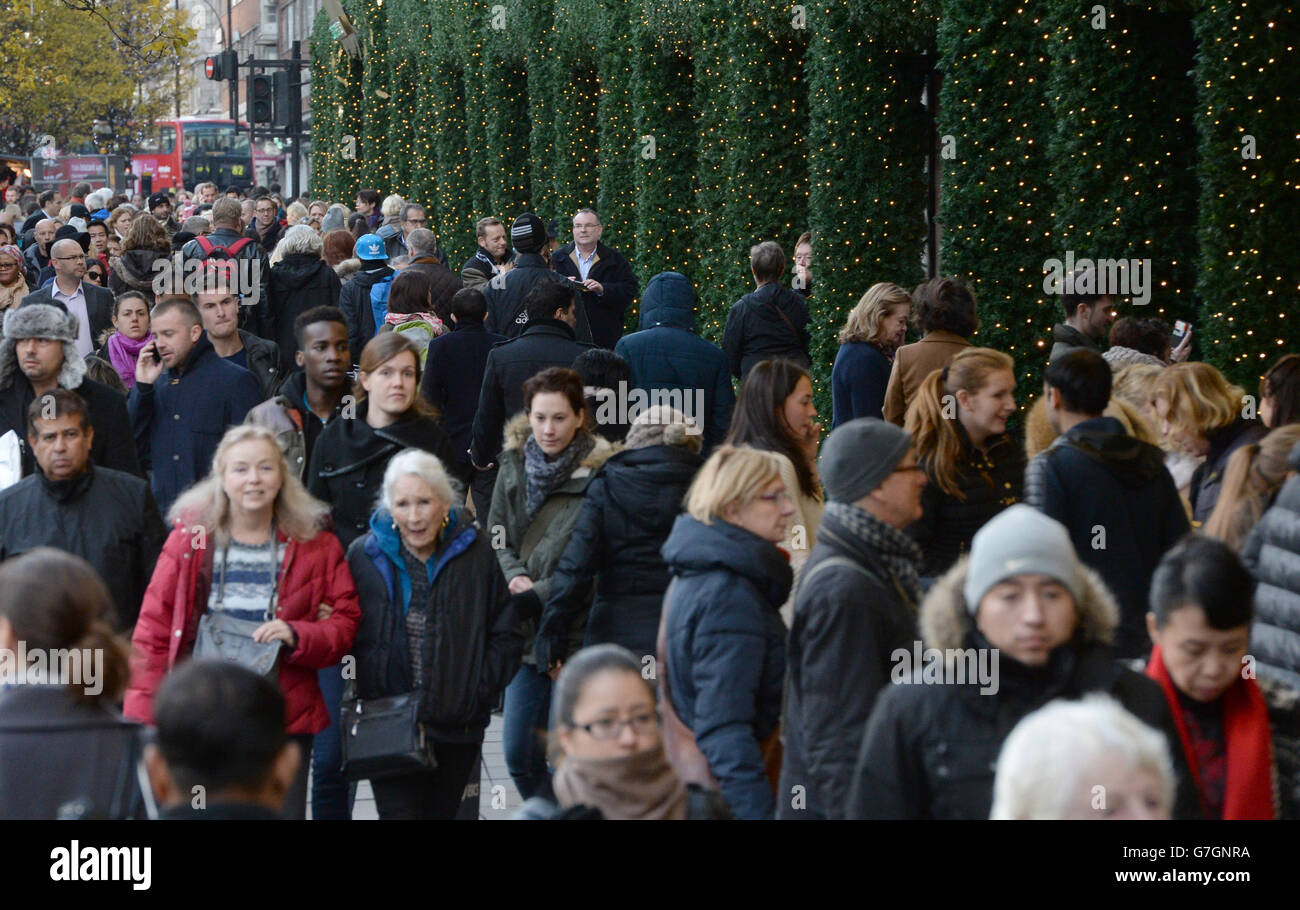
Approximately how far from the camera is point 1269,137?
967cm

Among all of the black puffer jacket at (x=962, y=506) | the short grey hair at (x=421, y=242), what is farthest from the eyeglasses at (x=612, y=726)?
the short grey hair at (x=421, y=242)

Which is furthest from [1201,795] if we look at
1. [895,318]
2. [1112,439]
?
[895,318]

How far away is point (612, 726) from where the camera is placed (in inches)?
161

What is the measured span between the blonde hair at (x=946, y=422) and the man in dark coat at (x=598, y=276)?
808 cm

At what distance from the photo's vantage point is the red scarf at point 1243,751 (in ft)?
13.6

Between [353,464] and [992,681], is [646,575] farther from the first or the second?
[992,681]

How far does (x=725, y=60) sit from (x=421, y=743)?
12.4 meters

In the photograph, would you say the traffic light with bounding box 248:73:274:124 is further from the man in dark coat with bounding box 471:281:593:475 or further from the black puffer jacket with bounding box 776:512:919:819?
the black puffer jacket with bounding box 776:512:919:819

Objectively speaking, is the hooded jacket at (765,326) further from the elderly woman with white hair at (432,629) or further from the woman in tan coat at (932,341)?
the elderly woman with white hair at (432,629)

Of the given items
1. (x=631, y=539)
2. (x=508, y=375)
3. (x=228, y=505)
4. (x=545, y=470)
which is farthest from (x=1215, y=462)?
(x=228, y=505)

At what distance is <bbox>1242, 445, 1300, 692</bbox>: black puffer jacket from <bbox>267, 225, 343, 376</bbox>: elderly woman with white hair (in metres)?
8.45

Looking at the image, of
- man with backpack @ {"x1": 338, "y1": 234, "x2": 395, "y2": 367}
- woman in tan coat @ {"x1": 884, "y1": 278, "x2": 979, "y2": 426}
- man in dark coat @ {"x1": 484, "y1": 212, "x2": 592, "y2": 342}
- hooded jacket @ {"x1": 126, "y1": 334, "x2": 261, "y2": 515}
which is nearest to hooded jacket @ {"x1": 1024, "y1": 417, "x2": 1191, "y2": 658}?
woman in tan coat @ {"x1": 884, "y1": 278, "x2": 979, "y2": 426}
